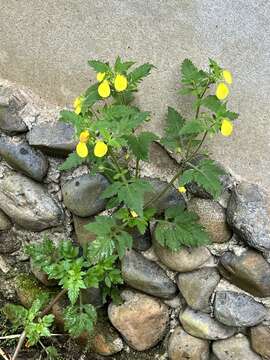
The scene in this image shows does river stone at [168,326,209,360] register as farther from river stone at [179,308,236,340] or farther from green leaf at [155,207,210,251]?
green leaf at [155,207,210,251]

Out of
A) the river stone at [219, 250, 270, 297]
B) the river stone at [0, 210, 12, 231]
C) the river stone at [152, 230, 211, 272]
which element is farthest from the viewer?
the river stone at [0, 210, 12, 231]

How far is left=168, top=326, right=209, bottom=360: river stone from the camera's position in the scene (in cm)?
233

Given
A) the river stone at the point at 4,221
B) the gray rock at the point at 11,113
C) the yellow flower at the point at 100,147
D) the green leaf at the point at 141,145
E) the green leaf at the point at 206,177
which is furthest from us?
the river stone at the point at 4,221

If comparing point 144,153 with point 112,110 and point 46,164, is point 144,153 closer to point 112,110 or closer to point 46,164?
point 112,110

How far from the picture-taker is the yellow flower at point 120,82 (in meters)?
1.80

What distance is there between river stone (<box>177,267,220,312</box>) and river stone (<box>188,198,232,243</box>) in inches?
6.2

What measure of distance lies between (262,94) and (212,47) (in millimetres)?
238

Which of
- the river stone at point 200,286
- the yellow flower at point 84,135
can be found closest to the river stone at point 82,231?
the river stone at point 200,286

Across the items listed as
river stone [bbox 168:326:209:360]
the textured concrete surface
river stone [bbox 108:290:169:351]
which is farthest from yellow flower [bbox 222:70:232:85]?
river stone [bbox 168:326:209:360]

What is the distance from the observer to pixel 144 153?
1963 mm

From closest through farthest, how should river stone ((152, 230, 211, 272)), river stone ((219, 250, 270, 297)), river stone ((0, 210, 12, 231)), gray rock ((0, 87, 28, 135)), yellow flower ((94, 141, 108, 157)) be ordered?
yellow flower ((94, 141, 108, 157)), river stone ((219, 250, 270, 297)), river stone ((152, 230, 211, 272)), gray rock ((0, 87, 28, 135)), river stone ((0, 210, 12, 231))

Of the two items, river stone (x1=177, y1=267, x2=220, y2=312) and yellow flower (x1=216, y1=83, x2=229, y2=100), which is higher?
yellow flower (x1=216, y1=83, x2=229, y2=100)

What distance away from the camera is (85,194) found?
2244 millimetres

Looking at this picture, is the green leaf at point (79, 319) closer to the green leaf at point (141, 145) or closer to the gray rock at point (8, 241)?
the gray rock at point (8, 241)
